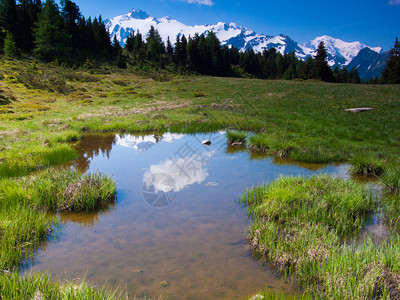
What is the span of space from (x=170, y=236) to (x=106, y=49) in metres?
118

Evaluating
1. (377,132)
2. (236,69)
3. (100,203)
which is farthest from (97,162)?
(236,69)

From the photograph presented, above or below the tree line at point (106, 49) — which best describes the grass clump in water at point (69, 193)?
below

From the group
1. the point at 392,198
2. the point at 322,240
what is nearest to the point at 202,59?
the point at 392,198

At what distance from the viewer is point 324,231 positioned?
6.20m

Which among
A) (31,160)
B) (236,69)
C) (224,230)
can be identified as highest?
(236,69)

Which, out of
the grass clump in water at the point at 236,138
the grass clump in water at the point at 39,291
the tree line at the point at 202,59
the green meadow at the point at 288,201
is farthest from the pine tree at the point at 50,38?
the grass clump in water at the point at 39,291

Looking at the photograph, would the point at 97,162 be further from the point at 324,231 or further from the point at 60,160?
the point at 324,231

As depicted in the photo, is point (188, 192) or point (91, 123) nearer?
point (188, 192)

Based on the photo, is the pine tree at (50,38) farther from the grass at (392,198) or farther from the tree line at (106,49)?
the grass at (392,198)

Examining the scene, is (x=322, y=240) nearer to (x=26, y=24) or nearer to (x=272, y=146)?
(x=272, y=146)

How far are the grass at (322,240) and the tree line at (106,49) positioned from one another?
74.2 metres

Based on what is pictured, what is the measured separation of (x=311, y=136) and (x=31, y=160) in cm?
1611

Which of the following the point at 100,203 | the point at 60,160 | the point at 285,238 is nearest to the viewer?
the point at 285,238

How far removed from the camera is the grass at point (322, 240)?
440cm
